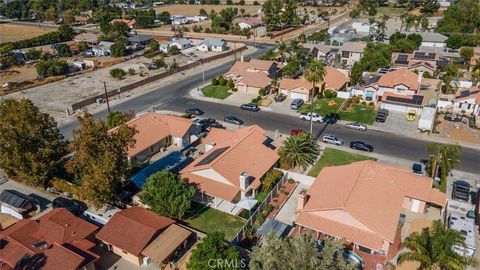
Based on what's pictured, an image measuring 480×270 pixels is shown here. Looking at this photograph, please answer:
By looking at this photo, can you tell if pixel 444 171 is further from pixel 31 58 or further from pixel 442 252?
pixel 31 58

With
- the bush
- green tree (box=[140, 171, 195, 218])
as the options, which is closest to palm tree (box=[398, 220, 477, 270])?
green tree (box=[140, 171, 195, 218])

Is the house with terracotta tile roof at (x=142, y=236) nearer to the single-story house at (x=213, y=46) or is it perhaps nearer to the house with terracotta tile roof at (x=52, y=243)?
the house with terracotta tile roof at (x=52, y=243)

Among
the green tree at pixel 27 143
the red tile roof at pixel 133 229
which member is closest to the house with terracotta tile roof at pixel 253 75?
the green tree at pixel 27 143

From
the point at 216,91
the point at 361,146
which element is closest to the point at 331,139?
the point at 361,146

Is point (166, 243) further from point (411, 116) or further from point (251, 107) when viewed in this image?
point (411, 116)

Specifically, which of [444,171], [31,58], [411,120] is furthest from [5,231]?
[31,58]

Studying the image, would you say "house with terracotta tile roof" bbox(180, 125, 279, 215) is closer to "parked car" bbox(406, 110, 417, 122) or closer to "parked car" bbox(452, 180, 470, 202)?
"parked car" bbox(452, 180, 470, 202)
